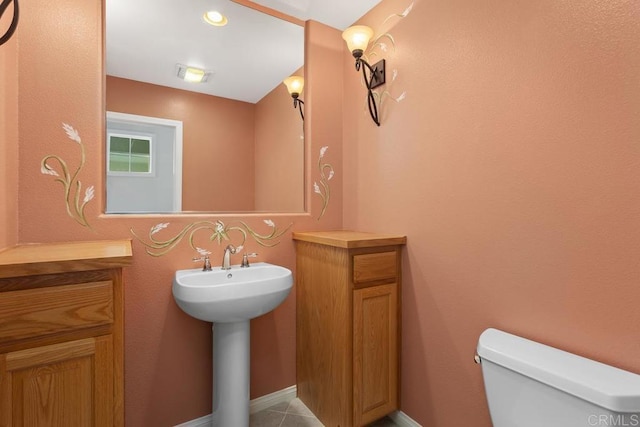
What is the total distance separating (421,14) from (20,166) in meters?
1.89

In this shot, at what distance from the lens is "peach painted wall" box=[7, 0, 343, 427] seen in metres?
1.20

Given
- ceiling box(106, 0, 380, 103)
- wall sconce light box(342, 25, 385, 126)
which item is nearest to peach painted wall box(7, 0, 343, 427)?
ceiling box(106, 0, 380, 103)

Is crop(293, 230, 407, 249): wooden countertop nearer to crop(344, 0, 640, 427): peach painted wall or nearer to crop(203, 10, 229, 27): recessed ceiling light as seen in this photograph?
crop(344, 0, 640, 427): peach painted wall

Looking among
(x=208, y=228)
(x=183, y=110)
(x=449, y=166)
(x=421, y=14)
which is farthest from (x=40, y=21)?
(x=449, y=166)

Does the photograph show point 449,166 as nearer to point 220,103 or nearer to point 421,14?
point 421,14

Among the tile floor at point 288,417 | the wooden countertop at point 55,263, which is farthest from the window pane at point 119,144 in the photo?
the tile floor at point 288,417

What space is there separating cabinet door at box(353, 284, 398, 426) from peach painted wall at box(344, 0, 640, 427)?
8cm

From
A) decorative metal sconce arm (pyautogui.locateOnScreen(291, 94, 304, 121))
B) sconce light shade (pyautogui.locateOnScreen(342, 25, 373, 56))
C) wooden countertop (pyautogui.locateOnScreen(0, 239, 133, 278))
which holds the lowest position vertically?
wooden countertop (pyautogui.locateOnScreen(0, 239, 133, 278))

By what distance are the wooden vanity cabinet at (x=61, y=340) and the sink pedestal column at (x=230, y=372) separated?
20.0 inches

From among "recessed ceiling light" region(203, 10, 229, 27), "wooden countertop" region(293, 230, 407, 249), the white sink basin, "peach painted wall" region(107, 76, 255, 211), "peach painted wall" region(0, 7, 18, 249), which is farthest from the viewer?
"recessed ceiling light" region(203, 10, 229, 27)

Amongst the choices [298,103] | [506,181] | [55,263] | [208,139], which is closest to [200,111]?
[208,139]

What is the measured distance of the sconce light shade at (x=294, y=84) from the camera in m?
1.85

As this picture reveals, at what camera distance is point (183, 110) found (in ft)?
5.09

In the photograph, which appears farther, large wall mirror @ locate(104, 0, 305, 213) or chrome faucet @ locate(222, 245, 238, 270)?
chrome faucet @ locate(222, 245, 238, 270)
